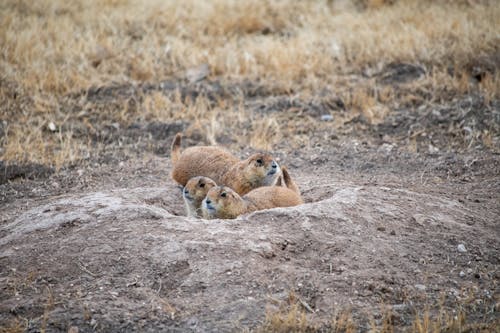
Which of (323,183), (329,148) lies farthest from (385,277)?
(329,148)

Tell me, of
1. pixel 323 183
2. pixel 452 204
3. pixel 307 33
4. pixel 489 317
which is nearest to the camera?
pixel 489 317

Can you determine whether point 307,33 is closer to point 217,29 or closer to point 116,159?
point 217,29

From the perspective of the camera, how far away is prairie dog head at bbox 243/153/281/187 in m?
6.24

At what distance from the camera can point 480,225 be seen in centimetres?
505

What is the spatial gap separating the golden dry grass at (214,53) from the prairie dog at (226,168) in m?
1.34

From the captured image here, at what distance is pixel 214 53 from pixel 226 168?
4.28m

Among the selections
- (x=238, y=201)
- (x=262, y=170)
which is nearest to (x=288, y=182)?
(x=262, y=170)

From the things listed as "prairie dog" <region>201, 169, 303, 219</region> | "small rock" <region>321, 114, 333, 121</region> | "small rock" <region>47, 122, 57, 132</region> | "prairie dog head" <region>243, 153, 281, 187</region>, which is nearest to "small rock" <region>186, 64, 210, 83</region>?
"small rock" <region>321, 114, 333, 121</region>

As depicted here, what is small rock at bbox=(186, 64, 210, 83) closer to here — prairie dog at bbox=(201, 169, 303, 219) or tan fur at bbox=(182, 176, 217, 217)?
tan fur at bbox=(182, 176, 217, 217)

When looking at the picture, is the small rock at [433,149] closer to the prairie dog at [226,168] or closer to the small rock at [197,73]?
the prairie dog at [226,168]

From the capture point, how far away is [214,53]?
34.0ft

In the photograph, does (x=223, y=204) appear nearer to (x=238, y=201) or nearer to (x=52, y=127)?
(x=238, y=201)

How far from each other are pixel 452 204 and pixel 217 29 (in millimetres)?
6822

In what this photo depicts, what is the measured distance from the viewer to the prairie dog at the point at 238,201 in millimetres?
5355
